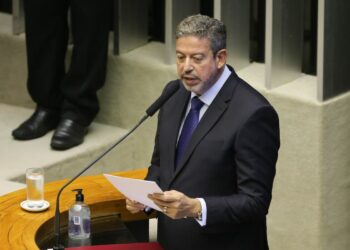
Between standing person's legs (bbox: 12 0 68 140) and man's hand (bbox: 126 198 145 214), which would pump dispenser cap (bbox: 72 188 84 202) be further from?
standing person's legs (bbox: 12 0 68 140)

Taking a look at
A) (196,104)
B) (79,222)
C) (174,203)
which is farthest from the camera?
(79,222)

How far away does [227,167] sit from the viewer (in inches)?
104

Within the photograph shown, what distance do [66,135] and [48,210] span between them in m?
1.25

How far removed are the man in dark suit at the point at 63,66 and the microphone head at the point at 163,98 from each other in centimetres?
145

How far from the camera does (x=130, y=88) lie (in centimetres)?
445

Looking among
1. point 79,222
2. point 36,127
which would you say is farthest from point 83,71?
point 79,222

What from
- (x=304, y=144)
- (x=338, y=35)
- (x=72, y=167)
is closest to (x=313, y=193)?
(x=304, y=144)

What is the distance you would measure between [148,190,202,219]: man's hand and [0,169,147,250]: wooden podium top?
0.42 m

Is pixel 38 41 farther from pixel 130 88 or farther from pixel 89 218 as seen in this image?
pixel 89 218

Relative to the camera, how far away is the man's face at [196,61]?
2.60 metres

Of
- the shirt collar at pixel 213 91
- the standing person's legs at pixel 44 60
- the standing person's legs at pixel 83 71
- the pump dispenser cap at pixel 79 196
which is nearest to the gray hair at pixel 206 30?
the shirt collar at pixel 213 91

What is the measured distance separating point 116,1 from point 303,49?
0.80 metres

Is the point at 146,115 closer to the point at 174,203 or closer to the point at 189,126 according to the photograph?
the point at 189,126

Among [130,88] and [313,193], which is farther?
[130,88]
